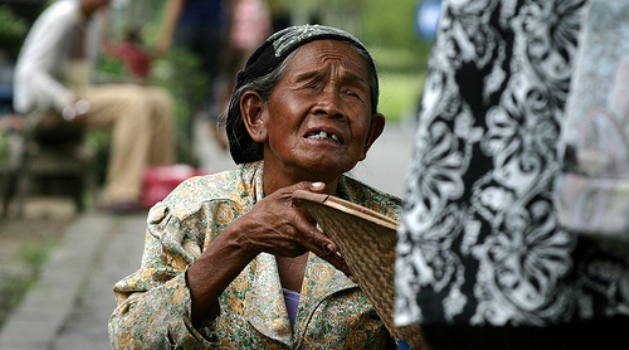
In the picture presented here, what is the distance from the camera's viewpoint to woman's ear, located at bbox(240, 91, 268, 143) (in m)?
3.04

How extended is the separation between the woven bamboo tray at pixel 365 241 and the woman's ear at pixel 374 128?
24.3 inches

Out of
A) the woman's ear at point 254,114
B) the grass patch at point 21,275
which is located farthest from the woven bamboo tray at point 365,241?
the grass patch at point 21,275

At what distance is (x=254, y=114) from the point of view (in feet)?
10.0

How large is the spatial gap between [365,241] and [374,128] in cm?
80

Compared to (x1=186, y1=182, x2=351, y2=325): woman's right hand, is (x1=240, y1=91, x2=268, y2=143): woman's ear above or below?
above

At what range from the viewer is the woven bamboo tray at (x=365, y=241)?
2.31 meters

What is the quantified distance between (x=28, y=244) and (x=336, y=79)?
486cm

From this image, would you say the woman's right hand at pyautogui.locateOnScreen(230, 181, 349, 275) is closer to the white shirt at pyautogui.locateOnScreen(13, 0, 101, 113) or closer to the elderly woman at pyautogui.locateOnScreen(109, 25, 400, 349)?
the elderly woman at pyautogui.locateOnScreen(109, 25, 400, 349)

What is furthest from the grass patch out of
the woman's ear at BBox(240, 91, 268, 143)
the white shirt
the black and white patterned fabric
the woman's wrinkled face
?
the black and white patterned fabric

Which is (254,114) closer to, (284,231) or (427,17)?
(284,231)

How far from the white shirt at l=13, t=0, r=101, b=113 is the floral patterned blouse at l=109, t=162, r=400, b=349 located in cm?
558

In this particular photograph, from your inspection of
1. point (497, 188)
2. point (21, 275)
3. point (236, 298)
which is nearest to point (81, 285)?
point (21, 275)

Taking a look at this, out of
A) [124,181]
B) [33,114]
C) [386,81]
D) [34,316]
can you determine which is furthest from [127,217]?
[386,81]

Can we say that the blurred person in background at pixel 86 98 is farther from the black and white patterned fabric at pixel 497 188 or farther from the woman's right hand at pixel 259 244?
the black and white patterned fabric at pixel 497 188
